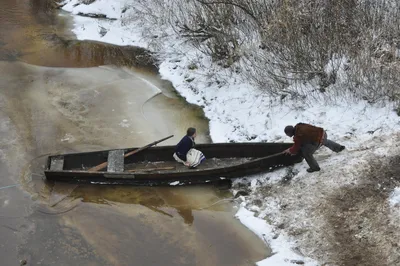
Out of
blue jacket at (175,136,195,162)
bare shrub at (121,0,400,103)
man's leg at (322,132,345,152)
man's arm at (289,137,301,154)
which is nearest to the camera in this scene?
man's arm at (289,137,301,154)

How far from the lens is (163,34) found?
1844 centimetres

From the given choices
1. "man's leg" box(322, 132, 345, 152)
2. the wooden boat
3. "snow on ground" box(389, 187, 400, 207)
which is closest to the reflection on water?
the wooden boat

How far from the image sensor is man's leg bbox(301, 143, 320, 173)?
9.44m

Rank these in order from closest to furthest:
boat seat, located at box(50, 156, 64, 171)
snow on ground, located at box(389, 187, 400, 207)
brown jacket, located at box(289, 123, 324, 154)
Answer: snow on ground, located at box(389, 187, 400, 207) → brown jacket, located at box(289, 123, 324, 154) → boat seat, located at box(50, 156, 64, 171)

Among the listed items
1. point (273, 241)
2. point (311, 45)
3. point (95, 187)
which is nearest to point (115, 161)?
point (95, 187)

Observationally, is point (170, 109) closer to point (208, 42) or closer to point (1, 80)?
point (208, 42)

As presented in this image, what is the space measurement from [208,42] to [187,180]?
708 cm

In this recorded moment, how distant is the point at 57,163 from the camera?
10070 millimetres

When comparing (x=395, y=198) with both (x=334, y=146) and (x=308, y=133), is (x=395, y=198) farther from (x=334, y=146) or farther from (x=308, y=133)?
(x=308, y=133)

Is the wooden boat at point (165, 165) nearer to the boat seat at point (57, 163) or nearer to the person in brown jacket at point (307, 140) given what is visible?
the boat seat at point (57, 163)

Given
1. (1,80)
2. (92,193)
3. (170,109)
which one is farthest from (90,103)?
(92,193)

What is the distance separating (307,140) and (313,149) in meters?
0.28

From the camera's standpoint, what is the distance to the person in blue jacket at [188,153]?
10.2 metres

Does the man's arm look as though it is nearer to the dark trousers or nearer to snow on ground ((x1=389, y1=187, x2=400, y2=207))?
the dark trousers
